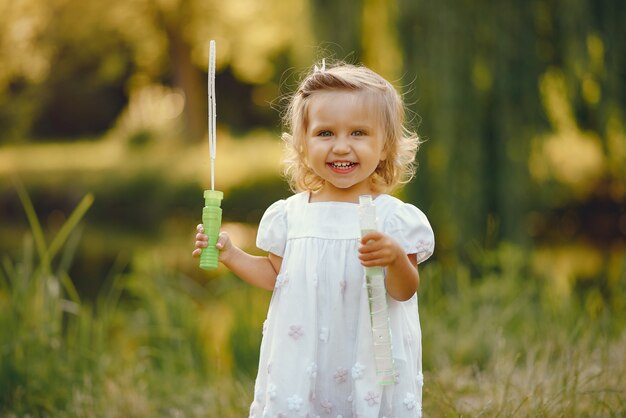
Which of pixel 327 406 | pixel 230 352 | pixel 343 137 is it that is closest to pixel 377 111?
pixel 343 137

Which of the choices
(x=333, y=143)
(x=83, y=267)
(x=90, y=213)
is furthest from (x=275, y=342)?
(x=90, y=213)

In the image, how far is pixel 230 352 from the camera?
381cm

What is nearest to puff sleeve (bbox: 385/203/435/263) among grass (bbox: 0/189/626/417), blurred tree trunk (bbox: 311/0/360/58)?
grass (bbox: 0/189/626/417)

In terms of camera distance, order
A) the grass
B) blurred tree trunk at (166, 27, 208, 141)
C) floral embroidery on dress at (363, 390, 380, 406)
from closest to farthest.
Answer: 1. floral embroidery on dress at (363, 390, 380, 406)
2. the grass
3. blurred tree trunk at (166, 27, 208, 141)

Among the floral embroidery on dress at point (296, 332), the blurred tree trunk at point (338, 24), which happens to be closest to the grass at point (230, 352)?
the floral embroidery on dress at point (296, 332)

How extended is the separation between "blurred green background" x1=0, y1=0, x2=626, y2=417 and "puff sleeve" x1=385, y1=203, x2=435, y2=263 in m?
0.58

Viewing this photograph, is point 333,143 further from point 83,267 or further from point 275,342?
point 83,267

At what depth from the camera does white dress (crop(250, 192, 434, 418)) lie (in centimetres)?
202

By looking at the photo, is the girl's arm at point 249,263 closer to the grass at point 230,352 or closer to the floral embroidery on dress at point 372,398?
the floral embroidery on dress at point 372,398

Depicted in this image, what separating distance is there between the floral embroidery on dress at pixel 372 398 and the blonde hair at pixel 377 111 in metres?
0.55

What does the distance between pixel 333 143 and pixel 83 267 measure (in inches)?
289

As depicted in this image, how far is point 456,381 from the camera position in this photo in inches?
126

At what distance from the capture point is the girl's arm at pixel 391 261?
1846 mm

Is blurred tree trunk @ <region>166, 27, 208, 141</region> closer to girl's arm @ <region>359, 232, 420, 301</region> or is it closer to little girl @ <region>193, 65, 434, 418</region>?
little girl @ <region>193, 65, 434, 418</region>
